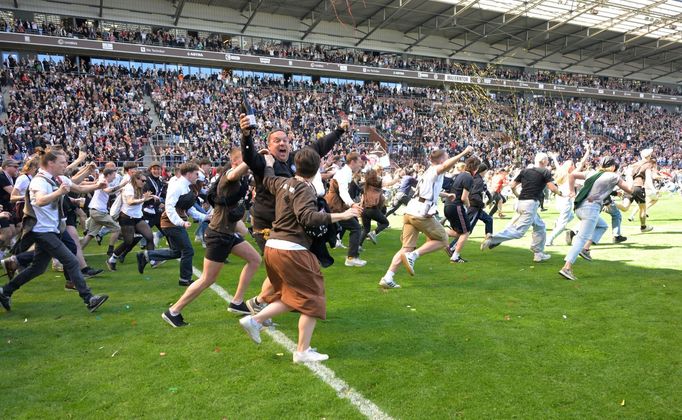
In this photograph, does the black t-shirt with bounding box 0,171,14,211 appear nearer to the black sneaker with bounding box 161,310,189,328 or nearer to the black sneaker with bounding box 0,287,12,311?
the black sneaker with bounding box 0,287,12,311

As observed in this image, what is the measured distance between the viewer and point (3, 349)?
16.0ft

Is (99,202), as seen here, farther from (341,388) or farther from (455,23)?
(455,23)

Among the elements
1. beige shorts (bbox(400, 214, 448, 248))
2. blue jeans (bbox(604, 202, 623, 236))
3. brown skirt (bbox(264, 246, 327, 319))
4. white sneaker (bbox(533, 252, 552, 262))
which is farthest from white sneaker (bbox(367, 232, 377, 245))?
brown skirt (bbox(264, 246, 327, 319))

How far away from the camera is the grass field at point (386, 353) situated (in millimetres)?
3508

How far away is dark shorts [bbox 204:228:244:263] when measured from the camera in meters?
5.19

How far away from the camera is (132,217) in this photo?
866 centimetres

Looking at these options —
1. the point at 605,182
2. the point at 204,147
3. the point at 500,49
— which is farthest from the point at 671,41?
the point at 605,182

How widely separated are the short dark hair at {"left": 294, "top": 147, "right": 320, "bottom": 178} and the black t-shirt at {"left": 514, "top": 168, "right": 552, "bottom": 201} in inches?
219

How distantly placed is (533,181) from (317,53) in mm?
33412

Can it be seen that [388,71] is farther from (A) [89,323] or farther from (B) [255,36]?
(A) [89,323]

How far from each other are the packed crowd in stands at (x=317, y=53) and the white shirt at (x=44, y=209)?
95.2 feet

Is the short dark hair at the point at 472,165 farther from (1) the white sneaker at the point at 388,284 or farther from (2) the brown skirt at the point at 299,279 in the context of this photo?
(2) the brown skirt at the point at 299,279

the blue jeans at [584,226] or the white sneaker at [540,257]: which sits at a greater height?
the blue jeans at [584,226]

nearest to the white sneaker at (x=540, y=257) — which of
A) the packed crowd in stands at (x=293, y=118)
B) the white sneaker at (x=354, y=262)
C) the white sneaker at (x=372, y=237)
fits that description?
the white sneaker at (x=354, y=262)
